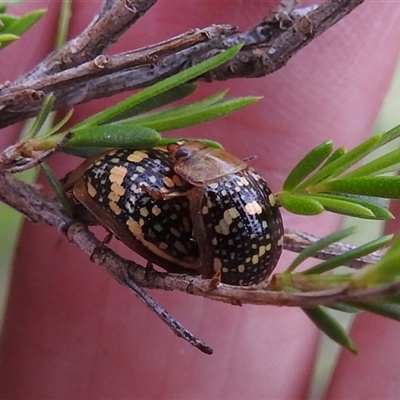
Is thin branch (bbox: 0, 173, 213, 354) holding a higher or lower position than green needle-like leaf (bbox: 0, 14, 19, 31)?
lower

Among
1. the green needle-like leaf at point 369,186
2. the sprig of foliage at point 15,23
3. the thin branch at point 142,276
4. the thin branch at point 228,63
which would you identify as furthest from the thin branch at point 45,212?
the green needle-like leaf at point 369,186

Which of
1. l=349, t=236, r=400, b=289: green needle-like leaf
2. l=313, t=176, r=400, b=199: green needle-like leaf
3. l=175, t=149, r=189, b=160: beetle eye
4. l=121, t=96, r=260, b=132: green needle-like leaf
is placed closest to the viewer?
l=349, t=236, r=400, b=289: green needle-like leaf

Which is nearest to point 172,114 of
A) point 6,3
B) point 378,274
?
point 6,3

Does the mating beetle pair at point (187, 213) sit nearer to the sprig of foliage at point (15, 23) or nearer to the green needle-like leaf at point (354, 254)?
the green needle-like leaf at point (354, 254)

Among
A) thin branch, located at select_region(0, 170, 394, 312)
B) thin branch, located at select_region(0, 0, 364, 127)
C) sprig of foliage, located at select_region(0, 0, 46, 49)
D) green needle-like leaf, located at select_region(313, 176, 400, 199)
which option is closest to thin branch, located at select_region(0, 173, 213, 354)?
thin branch, located at select_region(0, 170, 394, 312)

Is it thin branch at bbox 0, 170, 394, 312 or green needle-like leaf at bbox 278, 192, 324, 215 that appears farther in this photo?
green needle-like leaf at bbox 278, 192, 324, 215

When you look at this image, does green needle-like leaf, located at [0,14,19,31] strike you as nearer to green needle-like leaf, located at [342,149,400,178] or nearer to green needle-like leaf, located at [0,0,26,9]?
green needle-like leaf, located at [0,0,26,9]
